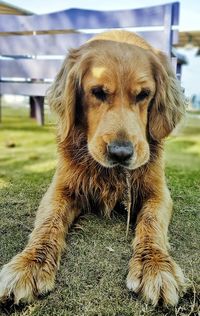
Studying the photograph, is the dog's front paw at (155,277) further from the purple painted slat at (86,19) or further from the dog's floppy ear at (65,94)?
the purple painted slat at (86,19)

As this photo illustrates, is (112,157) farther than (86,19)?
No

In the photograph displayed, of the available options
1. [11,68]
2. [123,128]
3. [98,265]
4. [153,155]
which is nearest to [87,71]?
[123,128]

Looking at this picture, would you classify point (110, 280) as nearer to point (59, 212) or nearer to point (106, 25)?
point (59, 212)

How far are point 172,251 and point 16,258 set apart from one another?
23.9 inches

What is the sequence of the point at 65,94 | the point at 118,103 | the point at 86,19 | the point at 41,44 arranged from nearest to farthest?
the point at 118,103 < the point at 65,94 < the point at 86,19 < the point at 41,44

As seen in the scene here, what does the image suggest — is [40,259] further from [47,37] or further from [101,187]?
[47,37]

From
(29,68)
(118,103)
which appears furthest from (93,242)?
(29,68)

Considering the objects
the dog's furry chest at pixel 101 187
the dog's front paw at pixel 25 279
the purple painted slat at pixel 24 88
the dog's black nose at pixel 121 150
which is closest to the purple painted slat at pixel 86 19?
the purple painted slat at pixel 24 88

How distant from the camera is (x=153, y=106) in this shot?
178cm

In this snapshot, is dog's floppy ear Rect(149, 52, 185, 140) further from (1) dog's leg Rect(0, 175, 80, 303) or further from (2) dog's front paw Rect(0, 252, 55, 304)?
(2) dog's front paw Rect(0, 252, 55, 304)

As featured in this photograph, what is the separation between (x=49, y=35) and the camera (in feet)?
12.3

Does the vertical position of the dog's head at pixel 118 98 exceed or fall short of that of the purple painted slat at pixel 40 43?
it falls short

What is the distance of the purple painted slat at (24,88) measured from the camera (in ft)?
12.2

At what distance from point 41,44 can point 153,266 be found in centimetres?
298
